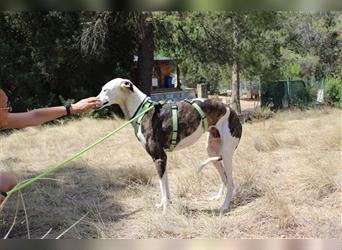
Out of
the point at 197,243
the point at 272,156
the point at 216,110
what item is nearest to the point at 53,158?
the point at 272,156

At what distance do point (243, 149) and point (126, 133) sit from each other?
3415 millimetres

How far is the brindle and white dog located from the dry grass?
389mm

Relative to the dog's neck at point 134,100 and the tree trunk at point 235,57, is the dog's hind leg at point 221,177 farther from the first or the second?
the tree trunk at point 235,57

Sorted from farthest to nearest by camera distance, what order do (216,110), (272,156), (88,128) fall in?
(88,128) → (272,156) → (216,110)

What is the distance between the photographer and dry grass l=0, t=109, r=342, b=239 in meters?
4.52

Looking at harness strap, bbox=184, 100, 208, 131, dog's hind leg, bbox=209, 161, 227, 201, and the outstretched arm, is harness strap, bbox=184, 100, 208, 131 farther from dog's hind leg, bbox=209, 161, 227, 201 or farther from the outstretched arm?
the outstretched arm

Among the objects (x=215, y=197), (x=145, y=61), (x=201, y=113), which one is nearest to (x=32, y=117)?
(x=201, y=113)

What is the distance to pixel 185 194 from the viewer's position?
581 centimetres

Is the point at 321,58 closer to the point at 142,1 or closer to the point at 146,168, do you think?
the point at 146,168

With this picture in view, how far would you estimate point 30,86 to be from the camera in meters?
14.9

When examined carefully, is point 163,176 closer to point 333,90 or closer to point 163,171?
point 163,171

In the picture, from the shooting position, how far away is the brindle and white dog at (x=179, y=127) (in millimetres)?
4824

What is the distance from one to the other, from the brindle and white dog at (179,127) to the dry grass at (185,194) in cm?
39

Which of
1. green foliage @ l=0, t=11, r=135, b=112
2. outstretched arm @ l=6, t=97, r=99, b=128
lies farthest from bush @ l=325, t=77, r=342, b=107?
outstretched arm @ l=6, t=97, r=99, b=128
